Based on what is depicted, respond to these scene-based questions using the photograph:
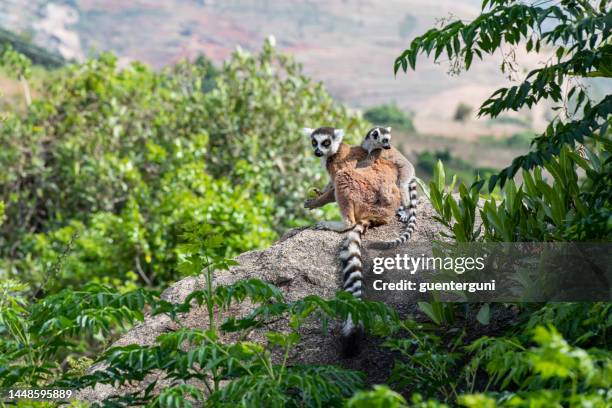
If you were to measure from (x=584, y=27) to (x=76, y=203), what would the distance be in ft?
29.0

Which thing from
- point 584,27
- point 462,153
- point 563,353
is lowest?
point 462,153

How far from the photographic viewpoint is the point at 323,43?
38031 mm

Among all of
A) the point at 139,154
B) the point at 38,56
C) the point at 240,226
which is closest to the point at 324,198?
the point at 240,226

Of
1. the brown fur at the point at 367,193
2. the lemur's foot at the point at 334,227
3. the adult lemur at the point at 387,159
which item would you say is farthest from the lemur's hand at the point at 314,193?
the lemur's foot at the point at 334,227

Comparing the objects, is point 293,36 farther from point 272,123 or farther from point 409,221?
point 409,221

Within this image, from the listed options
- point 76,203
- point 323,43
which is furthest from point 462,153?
point 76,203

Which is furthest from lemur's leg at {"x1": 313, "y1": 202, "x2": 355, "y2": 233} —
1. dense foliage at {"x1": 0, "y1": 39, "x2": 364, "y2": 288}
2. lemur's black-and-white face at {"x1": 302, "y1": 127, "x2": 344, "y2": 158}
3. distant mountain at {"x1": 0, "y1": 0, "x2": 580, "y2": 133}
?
distant mountain at {"x1": 0, "y1": 0, "x2": 580, "y2": 133}

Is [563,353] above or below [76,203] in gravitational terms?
above

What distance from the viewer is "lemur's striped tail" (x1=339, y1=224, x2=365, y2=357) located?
5.06m

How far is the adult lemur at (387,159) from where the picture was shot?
628 centimetres

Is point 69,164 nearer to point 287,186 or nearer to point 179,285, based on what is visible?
point 287,186

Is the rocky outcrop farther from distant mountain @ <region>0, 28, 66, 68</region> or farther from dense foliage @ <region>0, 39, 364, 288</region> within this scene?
distant mountain @ <region>0, 28, 66, 68</region>

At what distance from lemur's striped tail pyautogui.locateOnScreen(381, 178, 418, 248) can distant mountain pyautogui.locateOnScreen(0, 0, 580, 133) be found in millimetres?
22649

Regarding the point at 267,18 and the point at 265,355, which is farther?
the point at 267,18
